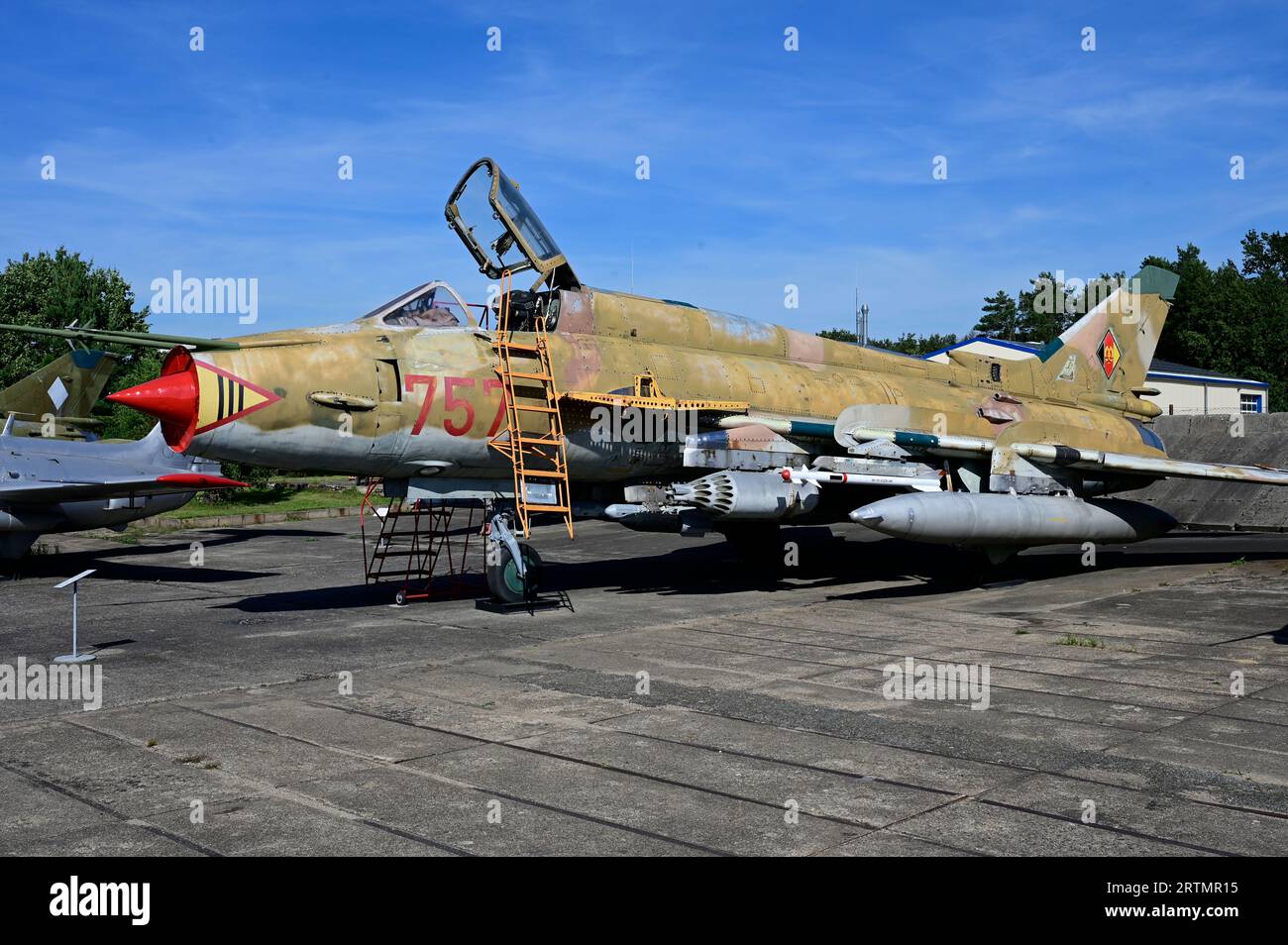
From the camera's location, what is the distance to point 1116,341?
2128 centimetres

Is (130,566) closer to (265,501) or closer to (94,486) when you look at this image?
(94,486)

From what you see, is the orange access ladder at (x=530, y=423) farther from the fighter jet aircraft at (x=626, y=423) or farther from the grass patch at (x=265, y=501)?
the grass patch at (x=265, y=501)

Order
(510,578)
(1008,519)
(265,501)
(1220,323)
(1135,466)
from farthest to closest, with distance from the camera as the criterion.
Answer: (1220,323)
(265,501)
(1135,466)
(1008,519)
(510,578)

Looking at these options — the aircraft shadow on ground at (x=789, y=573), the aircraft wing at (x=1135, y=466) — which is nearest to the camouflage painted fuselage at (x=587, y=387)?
the aircraft wing at (x=1135, y=466)

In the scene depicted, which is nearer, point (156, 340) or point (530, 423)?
point (156, 340)

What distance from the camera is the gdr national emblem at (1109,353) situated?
2111 cm

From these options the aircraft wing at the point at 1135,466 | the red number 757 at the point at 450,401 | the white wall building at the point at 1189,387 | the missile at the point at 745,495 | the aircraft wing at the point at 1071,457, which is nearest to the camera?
the red number 757 at the point at 450,401

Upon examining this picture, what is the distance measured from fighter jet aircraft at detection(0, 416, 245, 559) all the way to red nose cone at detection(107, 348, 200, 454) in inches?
332

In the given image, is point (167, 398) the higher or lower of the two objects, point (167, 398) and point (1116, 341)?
the lower

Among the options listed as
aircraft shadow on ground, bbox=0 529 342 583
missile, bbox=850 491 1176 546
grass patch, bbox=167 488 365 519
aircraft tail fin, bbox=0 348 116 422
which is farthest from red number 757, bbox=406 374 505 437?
grass patch, bbox=167 488 365 519

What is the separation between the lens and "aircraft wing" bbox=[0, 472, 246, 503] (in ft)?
65.5

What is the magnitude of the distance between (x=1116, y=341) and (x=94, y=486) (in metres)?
19.9

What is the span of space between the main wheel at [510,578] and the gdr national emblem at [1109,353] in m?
12.7

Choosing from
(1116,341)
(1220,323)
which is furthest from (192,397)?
(1220,323)
